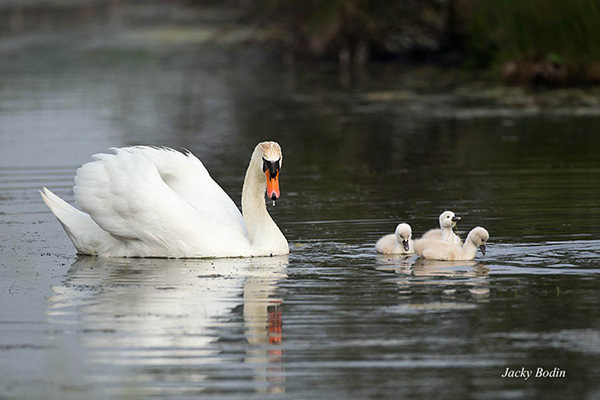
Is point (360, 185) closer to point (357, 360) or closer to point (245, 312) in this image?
point (245, 312)

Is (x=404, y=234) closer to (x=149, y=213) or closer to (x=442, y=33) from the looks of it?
(x=149, y=213)

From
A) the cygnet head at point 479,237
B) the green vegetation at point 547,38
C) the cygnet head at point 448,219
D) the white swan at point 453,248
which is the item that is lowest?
the white swan at point 453,248

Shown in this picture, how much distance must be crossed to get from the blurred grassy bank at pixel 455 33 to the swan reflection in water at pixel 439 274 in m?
17.0

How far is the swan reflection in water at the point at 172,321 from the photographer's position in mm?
7297

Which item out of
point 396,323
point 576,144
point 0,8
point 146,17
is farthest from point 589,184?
point 0,8

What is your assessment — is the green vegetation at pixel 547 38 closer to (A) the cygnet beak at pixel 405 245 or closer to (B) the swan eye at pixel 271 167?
(A) the cygnet beak at pixel 405 245

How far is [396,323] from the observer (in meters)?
8.28

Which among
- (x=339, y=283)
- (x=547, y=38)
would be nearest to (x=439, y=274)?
(x=339, y=283)

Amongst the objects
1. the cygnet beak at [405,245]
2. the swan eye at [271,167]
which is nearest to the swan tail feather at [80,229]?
the swan eye at [271,167]

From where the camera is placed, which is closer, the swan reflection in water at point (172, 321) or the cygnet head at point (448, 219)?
the swan reflection in water at point (172, 321)

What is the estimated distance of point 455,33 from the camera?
119ft

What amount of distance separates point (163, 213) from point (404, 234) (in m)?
2.17

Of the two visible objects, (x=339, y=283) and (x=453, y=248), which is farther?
(x=453, y=248)

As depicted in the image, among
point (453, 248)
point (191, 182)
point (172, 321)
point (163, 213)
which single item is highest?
point (191, 182)
